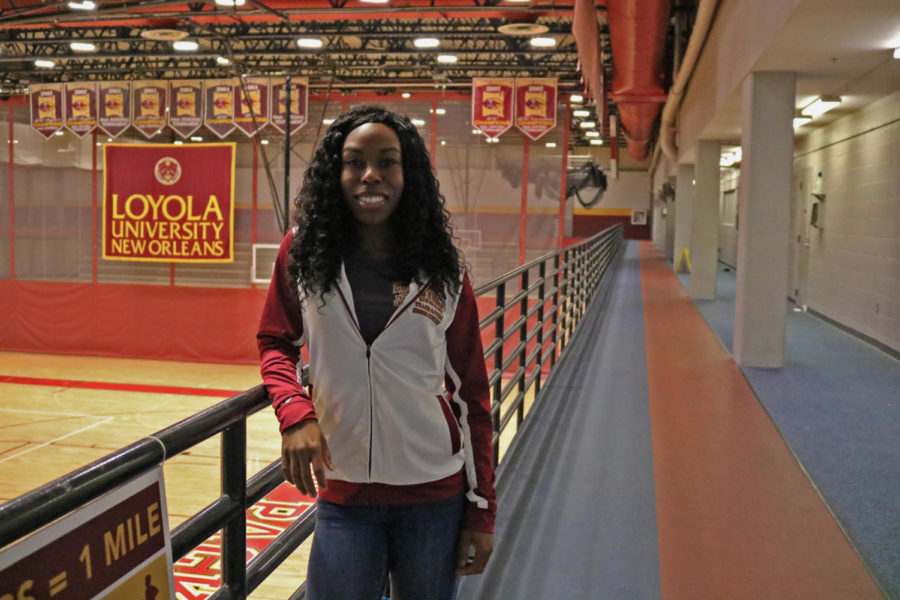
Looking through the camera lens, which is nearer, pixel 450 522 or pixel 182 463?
pixel 450 522

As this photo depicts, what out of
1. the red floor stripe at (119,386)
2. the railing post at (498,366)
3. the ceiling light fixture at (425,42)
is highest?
the ceiling light fixture at (425,42)

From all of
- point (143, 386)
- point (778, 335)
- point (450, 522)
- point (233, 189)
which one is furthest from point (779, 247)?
point (233, 189)

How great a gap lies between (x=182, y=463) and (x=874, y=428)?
720cm

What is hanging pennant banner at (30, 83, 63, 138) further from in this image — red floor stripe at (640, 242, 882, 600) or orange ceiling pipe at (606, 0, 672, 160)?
red floor stripe at (640, 242, 882, 600)

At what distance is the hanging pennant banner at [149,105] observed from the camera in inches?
672

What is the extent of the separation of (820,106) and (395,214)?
8.71m

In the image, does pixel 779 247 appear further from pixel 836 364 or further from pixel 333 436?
pixel 333 436

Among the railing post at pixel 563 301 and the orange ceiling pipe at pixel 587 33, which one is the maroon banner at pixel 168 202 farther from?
the railing post at pixel 563 301

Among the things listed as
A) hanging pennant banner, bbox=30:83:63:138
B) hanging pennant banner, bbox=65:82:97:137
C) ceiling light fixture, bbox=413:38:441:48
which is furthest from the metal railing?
hanging pennant banner, bbox=30:83:63:138

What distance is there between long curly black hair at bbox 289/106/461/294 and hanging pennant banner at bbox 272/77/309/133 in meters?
15.0

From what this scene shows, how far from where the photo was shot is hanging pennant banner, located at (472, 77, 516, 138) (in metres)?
15.8

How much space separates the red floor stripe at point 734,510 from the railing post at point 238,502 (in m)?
1.82

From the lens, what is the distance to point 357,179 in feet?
5.77

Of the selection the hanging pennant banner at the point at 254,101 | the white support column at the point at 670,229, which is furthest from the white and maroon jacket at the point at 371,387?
the white support column at the point at 670,229
